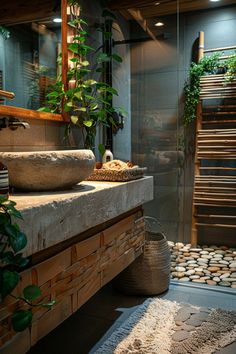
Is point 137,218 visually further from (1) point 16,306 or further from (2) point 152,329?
(1) point 16,306

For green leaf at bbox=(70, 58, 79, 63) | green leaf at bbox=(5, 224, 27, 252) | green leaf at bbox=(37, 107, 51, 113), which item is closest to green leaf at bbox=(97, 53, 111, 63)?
green leaf at bbox=(70, 58, 79, 63)

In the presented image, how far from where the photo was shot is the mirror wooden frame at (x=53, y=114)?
149cm

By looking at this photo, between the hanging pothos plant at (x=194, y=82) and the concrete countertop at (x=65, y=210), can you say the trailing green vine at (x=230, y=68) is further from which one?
the concrete countertop at (x=65, y=210)

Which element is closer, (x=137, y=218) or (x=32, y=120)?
(x=32, y=120)

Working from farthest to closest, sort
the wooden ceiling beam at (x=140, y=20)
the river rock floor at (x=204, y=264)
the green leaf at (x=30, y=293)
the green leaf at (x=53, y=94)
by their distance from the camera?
the wooden ceiling beam at (x=140, y=20), the river rock floor at (x=204, y=264), the green leaf at (x=53, y=94), the green leaf at (x=30, y=293)

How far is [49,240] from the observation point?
3.59ft

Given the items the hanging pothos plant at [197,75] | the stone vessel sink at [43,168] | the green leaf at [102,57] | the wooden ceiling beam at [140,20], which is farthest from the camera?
the hanging pothos plant at [197,75]

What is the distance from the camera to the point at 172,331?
5.91 feet

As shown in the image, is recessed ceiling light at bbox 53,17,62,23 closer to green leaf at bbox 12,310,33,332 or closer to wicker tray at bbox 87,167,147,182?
wicker tray at bbox 87,167,147,182

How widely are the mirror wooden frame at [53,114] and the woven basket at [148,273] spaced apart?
1003 millimetres

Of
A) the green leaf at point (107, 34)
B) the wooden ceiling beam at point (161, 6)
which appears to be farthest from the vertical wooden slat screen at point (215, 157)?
the green leaf at point (107, 34)

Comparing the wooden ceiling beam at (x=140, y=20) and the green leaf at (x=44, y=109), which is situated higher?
the wooden ceiling beam at (x=140, y=20)

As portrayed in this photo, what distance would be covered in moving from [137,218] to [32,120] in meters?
0.80

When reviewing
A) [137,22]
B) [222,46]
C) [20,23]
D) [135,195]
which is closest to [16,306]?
[135,195]
